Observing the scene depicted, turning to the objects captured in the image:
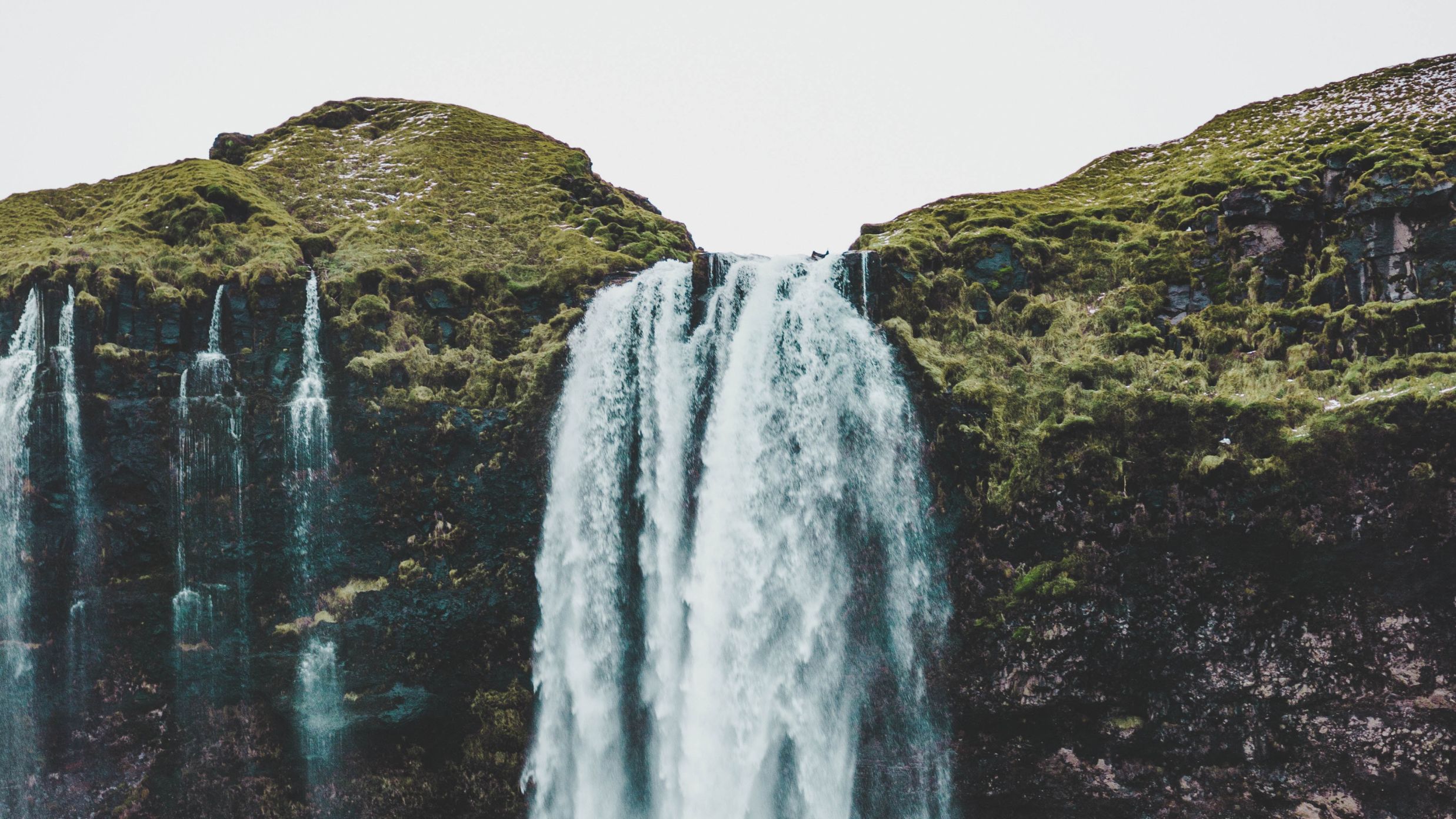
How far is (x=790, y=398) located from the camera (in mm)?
19188

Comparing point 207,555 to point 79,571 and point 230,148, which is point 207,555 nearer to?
point 79,571

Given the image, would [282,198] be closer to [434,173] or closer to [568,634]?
[434,173]

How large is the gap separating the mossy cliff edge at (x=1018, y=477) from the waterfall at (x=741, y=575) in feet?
2.66

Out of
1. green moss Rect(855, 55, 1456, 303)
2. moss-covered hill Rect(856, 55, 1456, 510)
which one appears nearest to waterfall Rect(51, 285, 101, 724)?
moss-covered hill Rect(856, 55, 1456, 510)

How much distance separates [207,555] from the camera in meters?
18.9

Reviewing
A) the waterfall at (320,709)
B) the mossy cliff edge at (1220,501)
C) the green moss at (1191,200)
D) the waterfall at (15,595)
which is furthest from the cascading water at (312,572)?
the green moss at (1191,200)

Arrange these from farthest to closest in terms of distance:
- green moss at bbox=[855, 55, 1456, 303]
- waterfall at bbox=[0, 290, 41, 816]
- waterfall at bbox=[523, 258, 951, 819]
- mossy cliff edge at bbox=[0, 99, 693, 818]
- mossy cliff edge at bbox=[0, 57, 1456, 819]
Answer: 1. green moss at bbox=[855, 55, 1456, 303]
2. mossy cliff edge at bbox=[0, 99, 693, 818]
3. waterfall at bbox=[0, 290, 41, 816]
4. waterfall at bbox=[523, 258, 951, 819]
5. mossy cliff edge at bbox=[0, 57, 1456, 819]

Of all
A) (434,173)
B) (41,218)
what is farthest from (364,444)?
(41,218)

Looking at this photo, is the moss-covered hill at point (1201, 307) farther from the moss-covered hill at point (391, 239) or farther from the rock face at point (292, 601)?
the rock face at point (292, 601)

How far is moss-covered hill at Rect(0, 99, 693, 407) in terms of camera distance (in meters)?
20.1

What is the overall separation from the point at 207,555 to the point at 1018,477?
54.7ft

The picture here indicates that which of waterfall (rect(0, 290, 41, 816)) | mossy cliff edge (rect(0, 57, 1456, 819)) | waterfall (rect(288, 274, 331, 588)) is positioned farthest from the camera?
waterfall (rect(288, 274, 331, 588))

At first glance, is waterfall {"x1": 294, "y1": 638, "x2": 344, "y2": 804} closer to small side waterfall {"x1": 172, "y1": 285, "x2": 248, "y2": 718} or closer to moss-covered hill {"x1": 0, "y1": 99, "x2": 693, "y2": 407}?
small side waterfall {"x1": 172, "y1": 285, "x2": 248, "y2": 718}

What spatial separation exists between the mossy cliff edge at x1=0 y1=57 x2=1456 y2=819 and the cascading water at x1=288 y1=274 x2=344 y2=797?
293 millimetres
